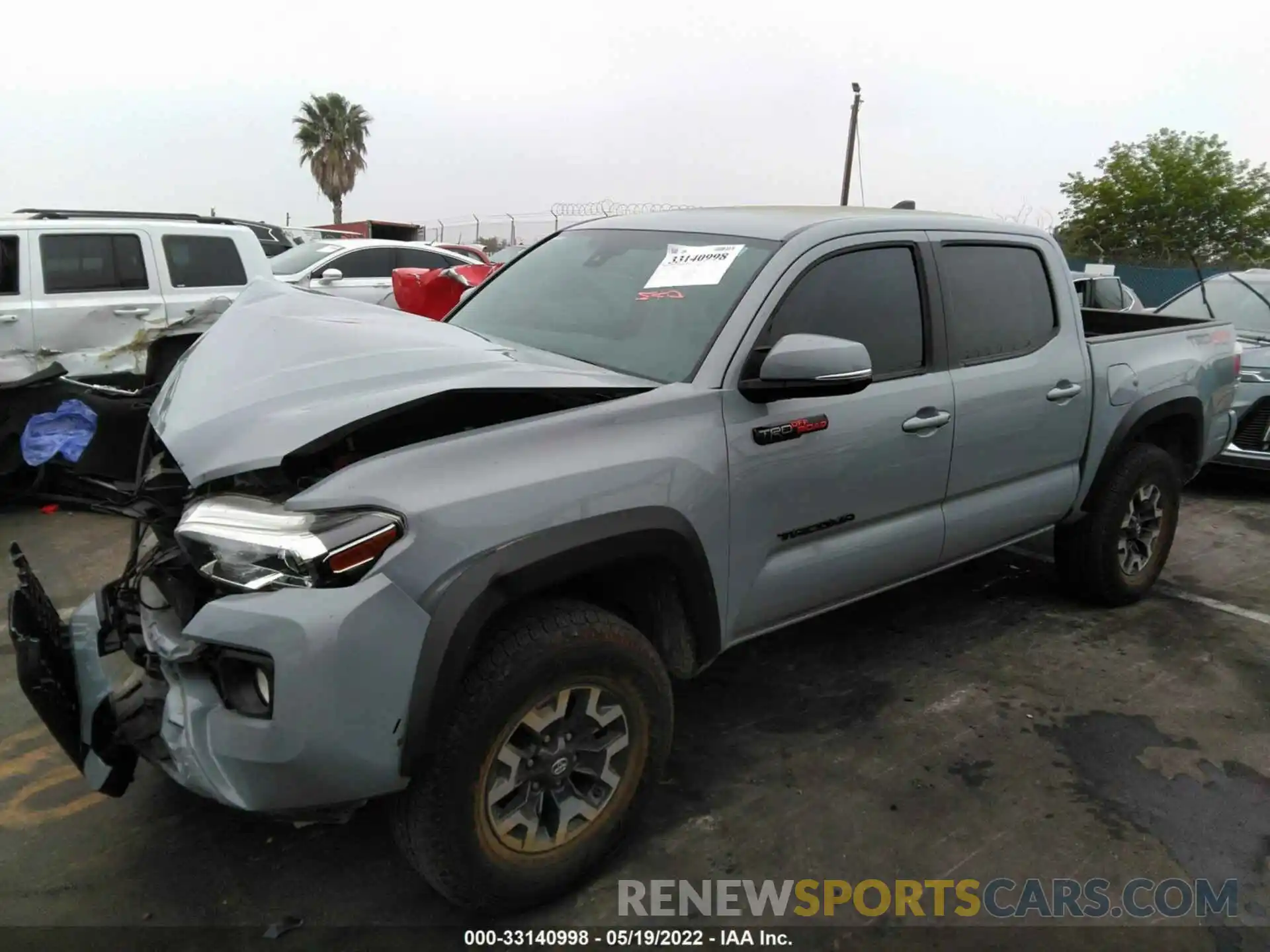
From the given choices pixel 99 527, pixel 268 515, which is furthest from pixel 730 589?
pixel 99 527

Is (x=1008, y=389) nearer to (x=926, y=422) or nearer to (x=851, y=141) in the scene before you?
(x=926, y=422)

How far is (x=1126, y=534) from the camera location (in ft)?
14.3

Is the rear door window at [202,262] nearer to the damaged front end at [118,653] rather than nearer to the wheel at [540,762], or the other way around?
the damaged front end at [118,653]

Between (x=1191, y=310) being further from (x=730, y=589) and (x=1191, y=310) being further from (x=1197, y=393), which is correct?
(x=730, y=589)

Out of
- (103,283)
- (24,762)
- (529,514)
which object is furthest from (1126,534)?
(103,283)

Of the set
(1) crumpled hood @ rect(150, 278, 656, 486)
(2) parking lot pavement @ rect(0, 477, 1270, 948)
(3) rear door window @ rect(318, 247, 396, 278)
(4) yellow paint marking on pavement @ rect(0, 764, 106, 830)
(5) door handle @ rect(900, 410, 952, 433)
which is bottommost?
(2) parking lot pavement @ rect(0, 477, 1270, 948)

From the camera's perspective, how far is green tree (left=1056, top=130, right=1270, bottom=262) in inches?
1177

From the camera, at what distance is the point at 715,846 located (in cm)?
266

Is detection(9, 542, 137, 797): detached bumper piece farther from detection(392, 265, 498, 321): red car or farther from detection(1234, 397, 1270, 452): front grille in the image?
detection(1234, 397, 1270, 452): front grille

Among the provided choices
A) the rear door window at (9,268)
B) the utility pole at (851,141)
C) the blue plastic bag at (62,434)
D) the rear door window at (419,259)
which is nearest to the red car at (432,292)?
the blue plastic bag at (62,434)

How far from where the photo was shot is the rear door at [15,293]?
22.0 ft

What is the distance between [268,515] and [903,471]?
2.09 metres

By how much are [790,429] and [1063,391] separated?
1686 mm

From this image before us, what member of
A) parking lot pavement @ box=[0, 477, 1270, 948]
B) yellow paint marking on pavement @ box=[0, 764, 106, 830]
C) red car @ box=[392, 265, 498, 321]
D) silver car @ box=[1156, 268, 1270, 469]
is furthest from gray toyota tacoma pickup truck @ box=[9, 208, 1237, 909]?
silver car @ box=[1156, 268, 1270, 469]
